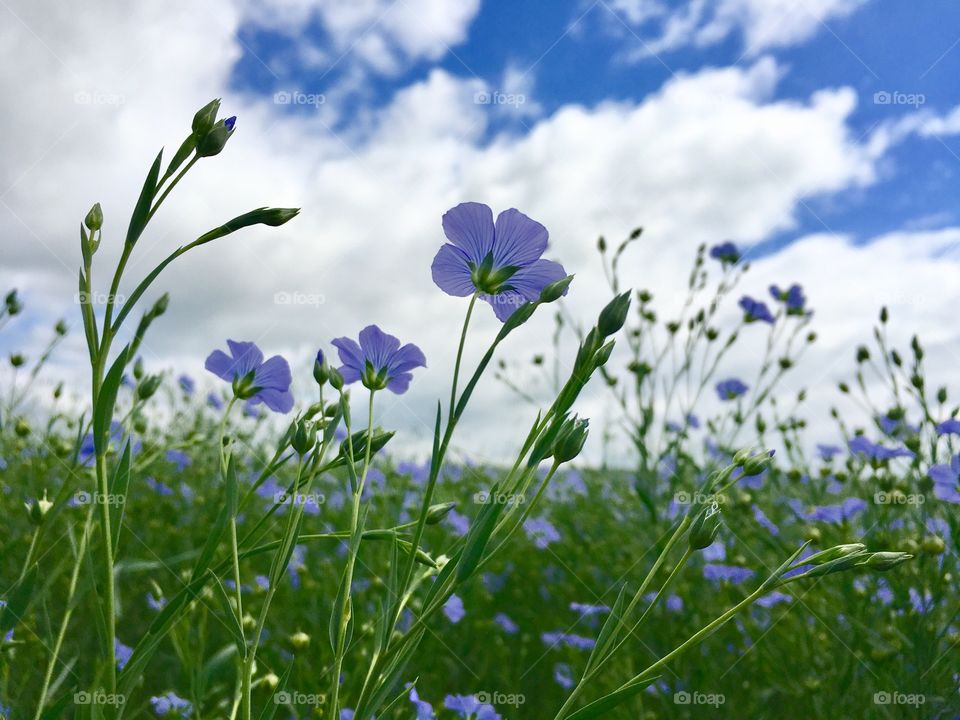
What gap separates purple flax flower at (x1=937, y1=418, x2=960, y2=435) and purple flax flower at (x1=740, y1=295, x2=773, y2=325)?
1434 millimetres

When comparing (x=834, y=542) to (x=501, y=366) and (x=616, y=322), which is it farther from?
(x=616, y=322)

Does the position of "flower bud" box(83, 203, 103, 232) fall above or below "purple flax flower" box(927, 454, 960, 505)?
below

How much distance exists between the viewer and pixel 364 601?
2783mm

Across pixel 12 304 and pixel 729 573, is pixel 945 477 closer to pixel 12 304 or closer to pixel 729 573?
pixel 729 573

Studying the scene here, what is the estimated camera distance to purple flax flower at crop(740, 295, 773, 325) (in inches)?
142

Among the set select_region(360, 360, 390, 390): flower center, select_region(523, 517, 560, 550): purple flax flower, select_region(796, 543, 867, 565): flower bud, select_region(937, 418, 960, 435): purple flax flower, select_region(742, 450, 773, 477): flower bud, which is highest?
select_region(523, 517, 560, 550): purple flax flower

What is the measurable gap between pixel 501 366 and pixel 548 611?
1236 mm

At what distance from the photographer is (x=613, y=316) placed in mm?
902

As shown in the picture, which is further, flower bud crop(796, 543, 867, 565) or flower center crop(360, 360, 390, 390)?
flower center crop(360, 360, 390, 390)

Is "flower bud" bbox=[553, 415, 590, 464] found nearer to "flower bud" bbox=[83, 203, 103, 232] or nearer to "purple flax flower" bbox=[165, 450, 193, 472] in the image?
"flower bud" bbox=[83, 203, 103, 232]

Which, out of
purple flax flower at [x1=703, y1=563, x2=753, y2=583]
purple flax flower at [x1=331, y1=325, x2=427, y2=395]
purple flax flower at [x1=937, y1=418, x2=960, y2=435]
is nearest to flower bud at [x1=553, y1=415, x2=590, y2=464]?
purple flax flower at [x1=331, y1=325, x2=427, y2=395]

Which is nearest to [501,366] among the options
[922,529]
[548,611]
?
[548,611]

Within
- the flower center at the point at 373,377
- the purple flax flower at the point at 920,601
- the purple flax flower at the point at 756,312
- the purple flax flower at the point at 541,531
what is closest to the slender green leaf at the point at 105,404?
the flower center at the point at 373,377

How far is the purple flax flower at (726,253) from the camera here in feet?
12.0
